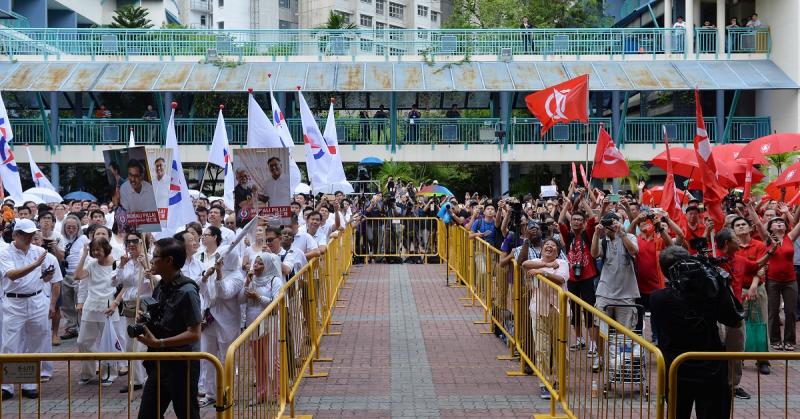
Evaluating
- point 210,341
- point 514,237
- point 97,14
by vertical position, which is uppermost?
point 97,14

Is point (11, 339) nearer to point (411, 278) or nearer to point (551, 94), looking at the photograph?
point (551, 94)

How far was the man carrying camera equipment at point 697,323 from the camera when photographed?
18.9ft

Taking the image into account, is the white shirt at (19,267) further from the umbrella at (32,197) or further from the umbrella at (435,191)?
the umbrella at (435,191)

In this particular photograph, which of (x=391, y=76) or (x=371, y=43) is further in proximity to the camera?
(x=371, y=43)

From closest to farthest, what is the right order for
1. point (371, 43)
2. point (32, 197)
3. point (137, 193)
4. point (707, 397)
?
1. point (707, 397)
2. point (137, 193)
3. point (32, 197)
4. point (371, 43)

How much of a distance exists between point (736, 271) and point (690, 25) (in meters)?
27.3

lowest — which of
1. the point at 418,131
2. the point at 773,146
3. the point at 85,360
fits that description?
the point at 85,360

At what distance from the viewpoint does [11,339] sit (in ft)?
31.0

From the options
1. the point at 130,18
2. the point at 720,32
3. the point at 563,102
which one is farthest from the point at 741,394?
the point at 130,18

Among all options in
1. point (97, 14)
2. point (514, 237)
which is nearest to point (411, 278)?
point (514, 237)

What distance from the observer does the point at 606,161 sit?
14.3 m

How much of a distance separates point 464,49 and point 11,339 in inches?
1047

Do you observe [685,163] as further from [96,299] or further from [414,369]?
[96,299]

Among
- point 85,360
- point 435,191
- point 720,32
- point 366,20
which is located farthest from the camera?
point 366,20
